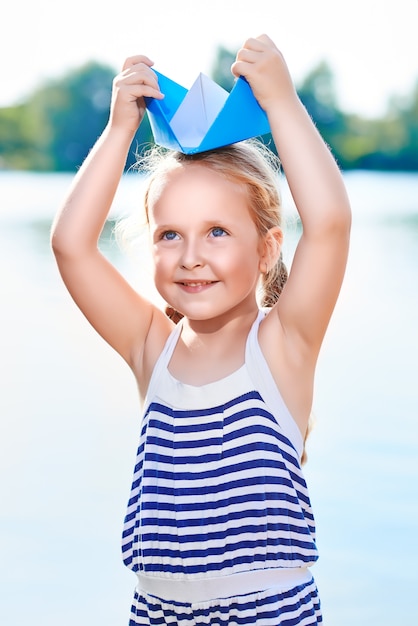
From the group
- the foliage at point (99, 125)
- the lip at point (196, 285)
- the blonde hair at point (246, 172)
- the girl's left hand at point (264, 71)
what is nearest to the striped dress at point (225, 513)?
the lip at point (196, 285)

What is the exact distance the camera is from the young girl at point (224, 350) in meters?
1.56

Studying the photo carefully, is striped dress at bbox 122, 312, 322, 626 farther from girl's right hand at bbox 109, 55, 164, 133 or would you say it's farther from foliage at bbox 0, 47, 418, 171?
foliage at bbox 0, 47, 418, 171

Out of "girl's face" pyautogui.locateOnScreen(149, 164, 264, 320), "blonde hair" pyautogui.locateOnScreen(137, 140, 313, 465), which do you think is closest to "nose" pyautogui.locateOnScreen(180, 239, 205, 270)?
"girl's face" pyautogui.locateOnScreen(149, 164, 264, 320)

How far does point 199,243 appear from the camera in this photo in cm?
163

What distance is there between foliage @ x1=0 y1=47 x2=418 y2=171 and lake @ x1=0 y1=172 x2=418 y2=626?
1003 centimetres

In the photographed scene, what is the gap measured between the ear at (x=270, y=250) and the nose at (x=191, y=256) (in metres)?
0.14

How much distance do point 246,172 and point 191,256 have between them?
0.56 feet

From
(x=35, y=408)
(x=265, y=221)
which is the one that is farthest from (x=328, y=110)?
(x=265, y=221)

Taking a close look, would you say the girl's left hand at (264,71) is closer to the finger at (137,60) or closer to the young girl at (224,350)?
the young girl at (224,350)

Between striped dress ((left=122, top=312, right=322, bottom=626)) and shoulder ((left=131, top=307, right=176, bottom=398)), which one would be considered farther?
shoulder ((left=131, top=307, right=176, bottom=398))

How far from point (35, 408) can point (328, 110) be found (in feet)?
40.3

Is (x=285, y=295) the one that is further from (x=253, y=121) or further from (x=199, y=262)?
(x=253, y=121)

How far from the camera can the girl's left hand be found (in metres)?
1.55

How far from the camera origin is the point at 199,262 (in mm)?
1609
